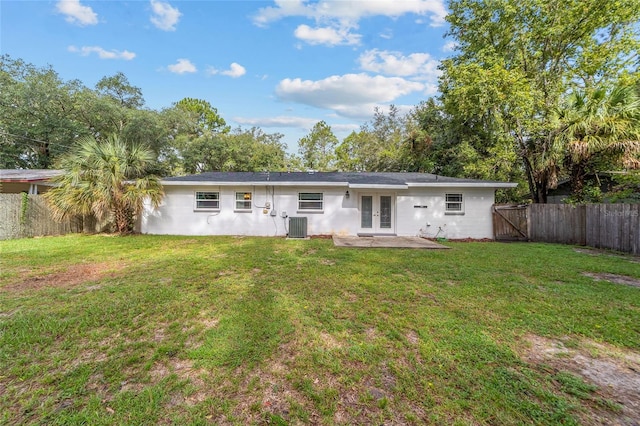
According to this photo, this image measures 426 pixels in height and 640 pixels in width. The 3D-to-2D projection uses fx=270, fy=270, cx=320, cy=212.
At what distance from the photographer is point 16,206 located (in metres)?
9.91

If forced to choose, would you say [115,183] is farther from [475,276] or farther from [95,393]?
[475,276]

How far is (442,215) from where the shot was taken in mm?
11859

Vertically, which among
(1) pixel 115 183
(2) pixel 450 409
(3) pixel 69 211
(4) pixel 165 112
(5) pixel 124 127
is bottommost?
(2) pixel 450 409

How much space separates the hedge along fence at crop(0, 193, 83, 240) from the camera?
968 centimetres

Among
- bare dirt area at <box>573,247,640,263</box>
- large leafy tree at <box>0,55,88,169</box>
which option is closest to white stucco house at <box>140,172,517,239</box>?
bare dirt area at <box>573,247,640,263</box>

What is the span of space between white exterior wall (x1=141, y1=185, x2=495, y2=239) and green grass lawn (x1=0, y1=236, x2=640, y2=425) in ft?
18.2

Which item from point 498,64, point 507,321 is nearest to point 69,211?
point 507,321

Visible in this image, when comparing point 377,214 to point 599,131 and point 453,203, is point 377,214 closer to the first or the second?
point 453,203

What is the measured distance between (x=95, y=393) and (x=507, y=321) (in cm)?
474

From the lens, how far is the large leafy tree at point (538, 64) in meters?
12.6

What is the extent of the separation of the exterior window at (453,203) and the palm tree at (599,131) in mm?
4206

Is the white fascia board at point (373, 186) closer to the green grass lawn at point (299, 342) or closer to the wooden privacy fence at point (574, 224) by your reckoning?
the wooden privacy fence at point (574, 224)

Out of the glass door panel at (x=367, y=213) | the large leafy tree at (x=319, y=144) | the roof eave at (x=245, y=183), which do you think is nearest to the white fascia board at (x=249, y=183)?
the roof eave at (x=245, y=183)

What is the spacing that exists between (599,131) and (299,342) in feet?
44.4
